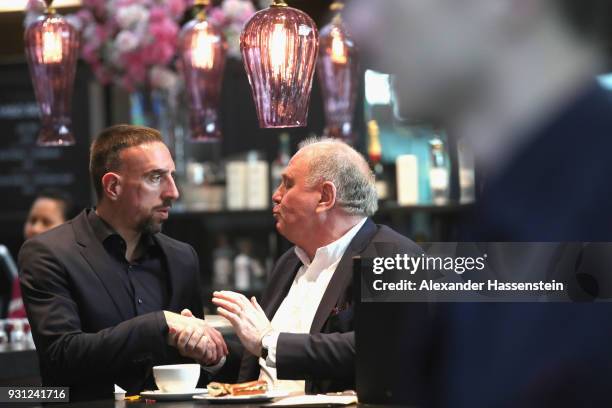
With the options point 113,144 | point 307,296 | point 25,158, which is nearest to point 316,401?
point 307,296

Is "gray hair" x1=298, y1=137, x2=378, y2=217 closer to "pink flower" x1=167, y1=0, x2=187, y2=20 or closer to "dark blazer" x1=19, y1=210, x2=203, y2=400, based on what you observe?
"dark blazer" x1=19, y1=210, x2=203, y2=400

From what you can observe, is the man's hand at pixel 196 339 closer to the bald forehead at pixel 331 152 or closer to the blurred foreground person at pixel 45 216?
the bald forehead at pixel 331 152

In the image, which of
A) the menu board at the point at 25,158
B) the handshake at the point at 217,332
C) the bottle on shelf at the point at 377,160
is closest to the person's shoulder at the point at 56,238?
the handshake at the point at 217,332

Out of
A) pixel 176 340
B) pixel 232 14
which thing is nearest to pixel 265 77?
pixel 176 340

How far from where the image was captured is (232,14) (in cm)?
555

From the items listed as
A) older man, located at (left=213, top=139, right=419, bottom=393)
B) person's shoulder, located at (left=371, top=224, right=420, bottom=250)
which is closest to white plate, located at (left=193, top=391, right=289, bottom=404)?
older man, located at (left=213, top=139, right=419, bottom=393)

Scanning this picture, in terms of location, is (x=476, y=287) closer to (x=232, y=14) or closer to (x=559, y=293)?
(x=559, y=293)

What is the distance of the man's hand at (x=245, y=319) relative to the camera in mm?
2779

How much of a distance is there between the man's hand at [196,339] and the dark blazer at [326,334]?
7.1 inches

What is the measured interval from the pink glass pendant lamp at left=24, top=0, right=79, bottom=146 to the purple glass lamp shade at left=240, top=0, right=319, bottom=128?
987 mm

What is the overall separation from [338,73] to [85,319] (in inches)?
63.4

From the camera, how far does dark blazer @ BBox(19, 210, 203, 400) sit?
10.0 feet

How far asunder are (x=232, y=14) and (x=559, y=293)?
3630mm

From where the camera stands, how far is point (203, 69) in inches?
156
